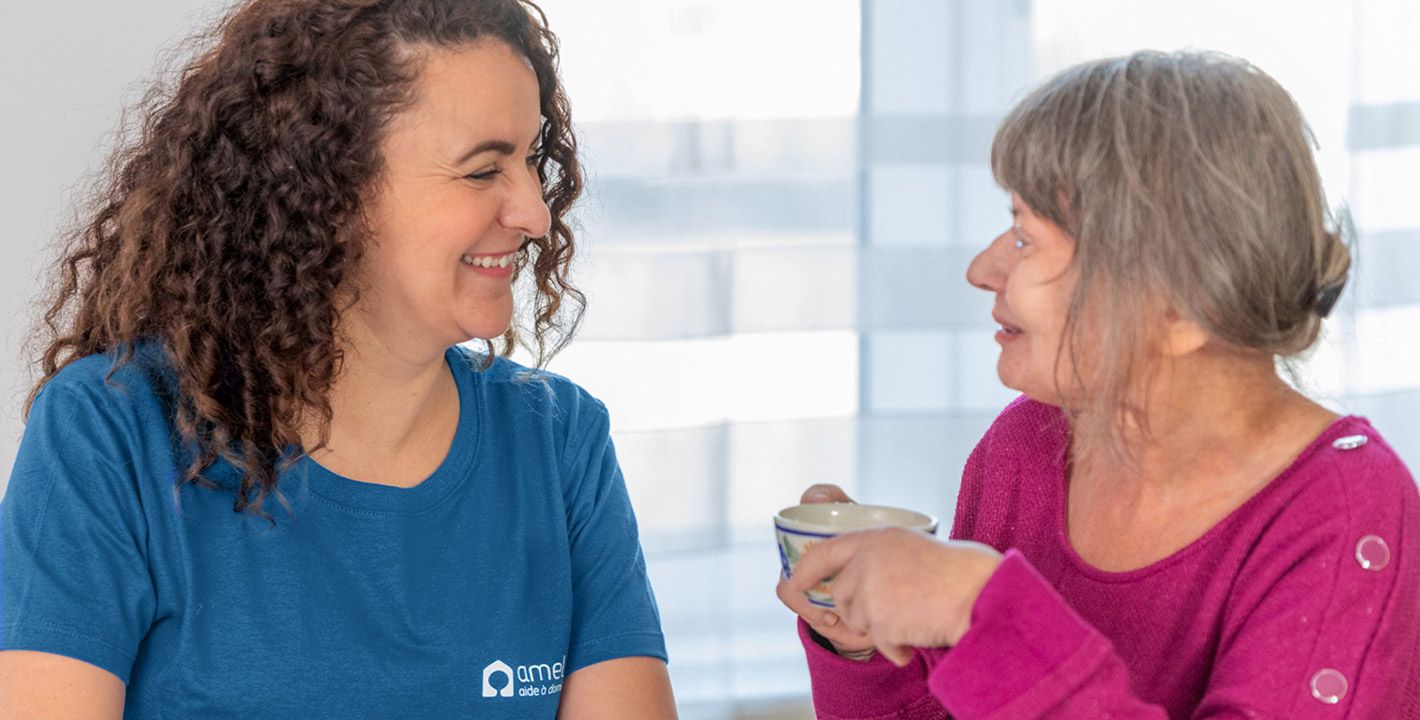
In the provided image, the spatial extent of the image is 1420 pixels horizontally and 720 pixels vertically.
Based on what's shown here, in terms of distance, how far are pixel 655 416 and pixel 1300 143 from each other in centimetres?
163

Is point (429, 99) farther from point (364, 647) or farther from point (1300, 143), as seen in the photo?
point (1300, 143)

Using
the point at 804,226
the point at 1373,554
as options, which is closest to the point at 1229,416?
the point at 1373,554

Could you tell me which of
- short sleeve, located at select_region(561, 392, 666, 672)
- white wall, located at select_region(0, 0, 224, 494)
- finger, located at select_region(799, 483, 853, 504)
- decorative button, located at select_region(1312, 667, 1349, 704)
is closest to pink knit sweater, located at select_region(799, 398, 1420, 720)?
decorative button, located at select_region(1312, 667, 1349, 704)

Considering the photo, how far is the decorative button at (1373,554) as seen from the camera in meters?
1.09

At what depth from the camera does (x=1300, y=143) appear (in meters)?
1.12

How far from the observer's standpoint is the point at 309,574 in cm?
139

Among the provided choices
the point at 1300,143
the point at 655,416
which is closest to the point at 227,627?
the point at 1300,143

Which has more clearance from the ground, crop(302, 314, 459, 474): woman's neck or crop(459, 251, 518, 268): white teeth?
crop(459, 251, 518, 268): white teeth

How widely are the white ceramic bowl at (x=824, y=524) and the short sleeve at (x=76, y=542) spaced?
596 mm

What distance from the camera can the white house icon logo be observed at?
1.46m

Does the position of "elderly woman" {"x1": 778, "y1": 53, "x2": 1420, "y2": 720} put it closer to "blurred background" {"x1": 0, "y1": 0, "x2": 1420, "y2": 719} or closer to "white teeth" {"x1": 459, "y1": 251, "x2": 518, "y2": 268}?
"white teeth" {"x1": 459, "y1": 251, "x2": 518, "y2": 268}

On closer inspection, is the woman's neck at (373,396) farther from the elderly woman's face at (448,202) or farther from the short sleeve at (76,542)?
the short sleeve at (76,542)

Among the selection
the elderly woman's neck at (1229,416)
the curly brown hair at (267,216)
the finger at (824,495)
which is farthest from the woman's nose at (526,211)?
the elderly woman's neck at (1229,416)

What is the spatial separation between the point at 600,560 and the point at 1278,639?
72cm
